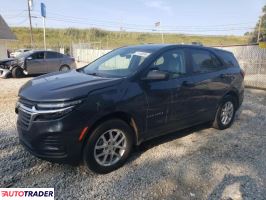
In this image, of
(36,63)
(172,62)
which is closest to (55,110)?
(172,62)

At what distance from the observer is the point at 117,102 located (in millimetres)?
3516

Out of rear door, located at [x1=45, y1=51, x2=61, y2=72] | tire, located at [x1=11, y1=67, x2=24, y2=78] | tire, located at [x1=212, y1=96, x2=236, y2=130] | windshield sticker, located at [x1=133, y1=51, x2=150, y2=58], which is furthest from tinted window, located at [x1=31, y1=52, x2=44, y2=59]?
tire, located at [x1=212, y1=96, x2=236, y2=130]

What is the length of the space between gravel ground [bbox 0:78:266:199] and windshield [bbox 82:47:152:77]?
139 cm

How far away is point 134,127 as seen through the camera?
387cm

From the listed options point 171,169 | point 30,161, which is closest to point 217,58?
point 171,169

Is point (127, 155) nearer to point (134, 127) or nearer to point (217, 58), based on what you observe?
point (134, 127)

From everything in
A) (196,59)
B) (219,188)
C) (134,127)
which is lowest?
(219,188)

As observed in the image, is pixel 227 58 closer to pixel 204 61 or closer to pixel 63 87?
pixel 204 61

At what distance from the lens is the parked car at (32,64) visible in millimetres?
13455

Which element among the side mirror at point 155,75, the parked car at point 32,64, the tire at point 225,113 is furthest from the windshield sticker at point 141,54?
the parked car at point 32,64

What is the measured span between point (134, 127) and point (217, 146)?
181 cm

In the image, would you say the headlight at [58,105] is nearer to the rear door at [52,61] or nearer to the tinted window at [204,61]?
the tinted window at [204,61]

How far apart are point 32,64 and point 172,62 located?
11.3 m

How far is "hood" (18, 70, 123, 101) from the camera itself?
10.6 ft
